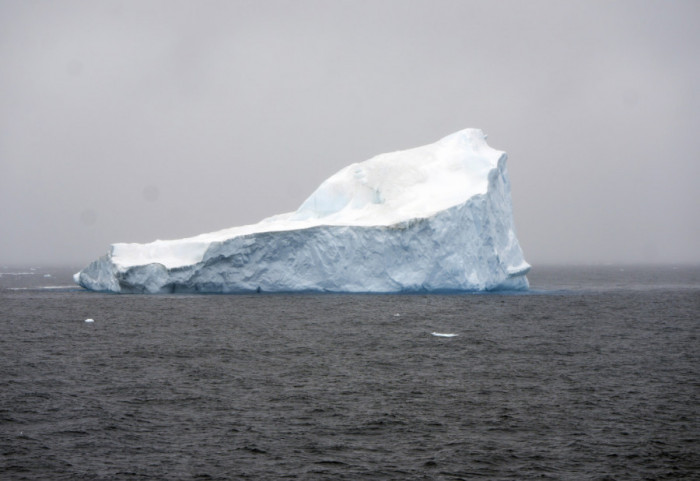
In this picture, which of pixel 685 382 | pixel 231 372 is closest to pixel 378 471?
pixel 231 372

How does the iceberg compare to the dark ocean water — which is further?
the iceberg

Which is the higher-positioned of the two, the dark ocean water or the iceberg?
the iceberg

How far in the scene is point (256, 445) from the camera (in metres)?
11.1

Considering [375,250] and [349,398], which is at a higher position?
[375,250]

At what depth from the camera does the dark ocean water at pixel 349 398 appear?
1030 cm

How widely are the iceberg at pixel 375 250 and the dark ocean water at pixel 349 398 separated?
298 inches

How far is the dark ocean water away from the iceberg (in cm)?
756

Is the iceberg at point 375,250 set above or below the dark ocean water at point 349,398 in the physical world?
above

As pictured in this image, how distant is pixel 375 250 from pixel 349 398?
67.9ft

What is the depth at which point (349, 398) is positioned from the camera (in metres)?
14.3

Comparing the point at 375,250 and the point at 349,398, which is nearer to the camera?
the point at 349,398

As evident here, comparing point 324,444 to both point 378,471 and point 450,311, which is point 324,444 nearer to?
point 378,471

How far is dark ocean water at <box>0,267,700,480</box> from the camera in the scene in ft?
33.8

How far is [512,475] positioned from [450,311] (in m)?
20.8
